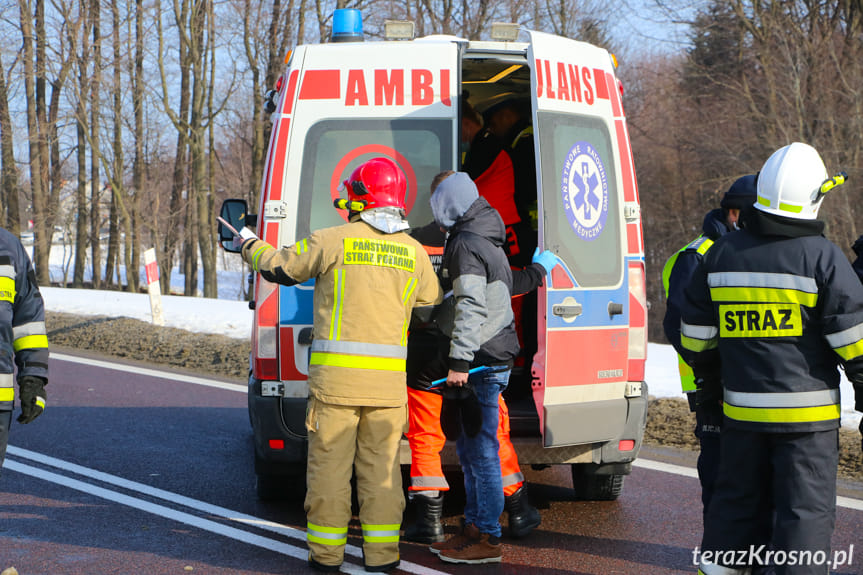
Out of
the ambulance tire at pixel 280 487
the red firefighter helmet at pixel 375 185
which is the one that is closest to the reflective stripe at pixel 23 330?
the red firefighter helmet at pixel 375 185

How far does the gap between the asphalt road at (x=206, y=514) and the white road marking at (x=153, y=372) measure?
5.97 feet

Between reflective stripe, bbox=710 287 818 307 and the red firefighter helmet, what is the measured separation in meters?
1.66

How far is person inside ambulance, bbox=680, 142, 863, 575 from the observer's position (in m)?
3.52

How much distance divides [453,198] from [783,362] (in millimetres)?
1856

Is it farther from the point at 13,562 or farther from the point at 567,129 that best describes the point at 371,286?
the point at 13,562

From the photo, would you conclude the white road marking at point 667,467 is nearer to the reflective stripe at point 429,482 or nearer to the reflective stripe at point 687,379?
the reflective stripe at point 687,379

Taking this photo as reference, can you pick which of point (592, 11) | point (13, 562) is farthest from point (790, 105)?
point (13, 562)

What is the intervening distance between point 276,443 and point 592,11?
27766mm

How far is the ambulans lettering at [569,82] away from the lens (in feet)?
16.8

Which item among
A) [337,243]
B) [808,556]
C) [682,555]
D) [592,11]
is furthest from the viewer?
[592,11]

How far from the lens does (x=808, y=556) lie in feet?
11.5

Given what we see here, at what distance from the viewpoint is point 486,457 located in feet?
16.2

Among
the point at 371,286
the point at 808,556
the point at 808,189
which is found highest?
the point at 808,189

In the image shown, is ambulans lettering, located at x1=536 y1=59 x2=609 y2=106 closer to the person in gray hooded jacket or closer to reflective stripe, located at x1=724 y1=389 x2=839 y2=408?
the person in gray hooded jacket
